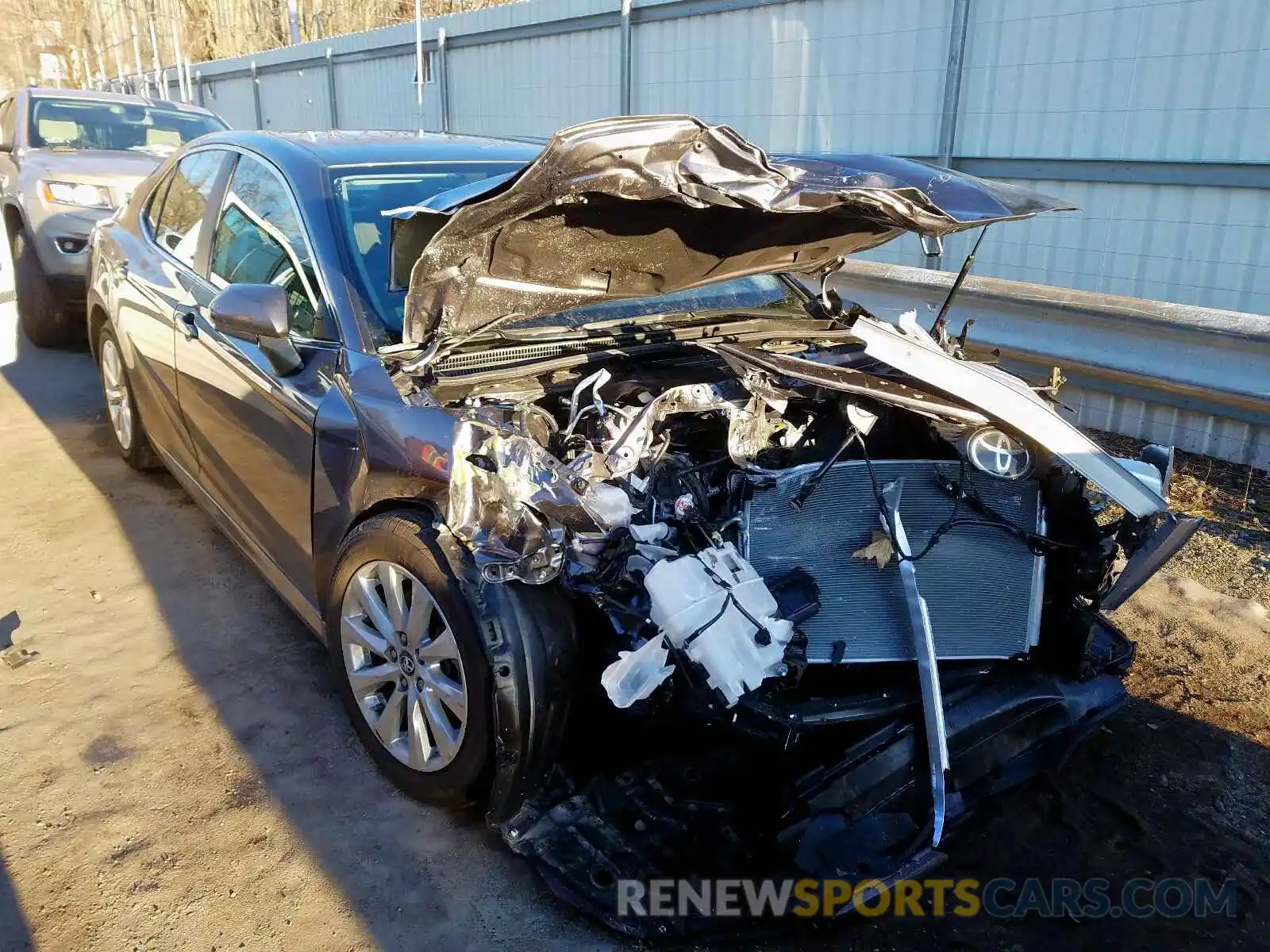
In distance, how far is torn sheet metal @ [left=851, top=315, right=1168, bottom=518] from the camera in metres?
2.36

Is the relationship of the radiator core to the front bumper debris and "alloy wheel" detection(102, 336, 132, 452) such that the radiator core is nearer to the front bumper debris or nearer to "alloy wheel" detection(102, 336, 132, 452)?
the front bumper debris

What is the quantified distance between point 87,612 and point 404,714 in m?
1.83

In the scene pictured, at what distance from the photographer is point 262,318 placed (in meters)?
2.75

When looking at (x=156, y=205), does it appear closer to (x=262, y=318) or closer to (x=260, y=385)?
(x=260, y=385)

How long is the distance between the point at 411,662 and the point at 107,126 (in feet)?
24.1

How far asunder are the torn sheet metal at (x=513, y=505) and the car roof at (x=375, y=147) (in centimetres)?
136

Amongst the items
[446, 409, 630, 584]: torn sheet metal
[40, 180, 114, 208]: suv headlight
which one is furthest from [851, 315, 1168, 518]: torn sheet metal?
[40, 180, 114, 208]: suv headlight

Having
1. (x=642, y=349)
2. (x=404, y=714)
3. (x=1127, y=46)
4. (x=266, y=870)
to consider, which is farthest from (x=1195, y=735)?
(x=1127, y=46)

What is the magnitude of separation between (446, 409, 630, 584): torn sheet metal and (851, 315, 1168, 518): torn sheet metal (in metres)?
0.82

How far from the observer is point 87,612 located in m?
3.70

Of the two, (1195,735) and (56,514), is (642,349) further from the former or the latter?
(56,514)

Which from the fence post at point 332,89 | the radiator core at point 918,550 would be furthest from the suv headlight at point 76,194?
the fence post at point 332,89

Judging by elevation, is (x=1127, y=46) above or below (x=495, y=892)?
above

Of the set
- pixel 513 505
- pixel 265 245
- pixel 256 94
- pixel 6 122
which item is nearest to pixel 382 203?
pixel 265 245
